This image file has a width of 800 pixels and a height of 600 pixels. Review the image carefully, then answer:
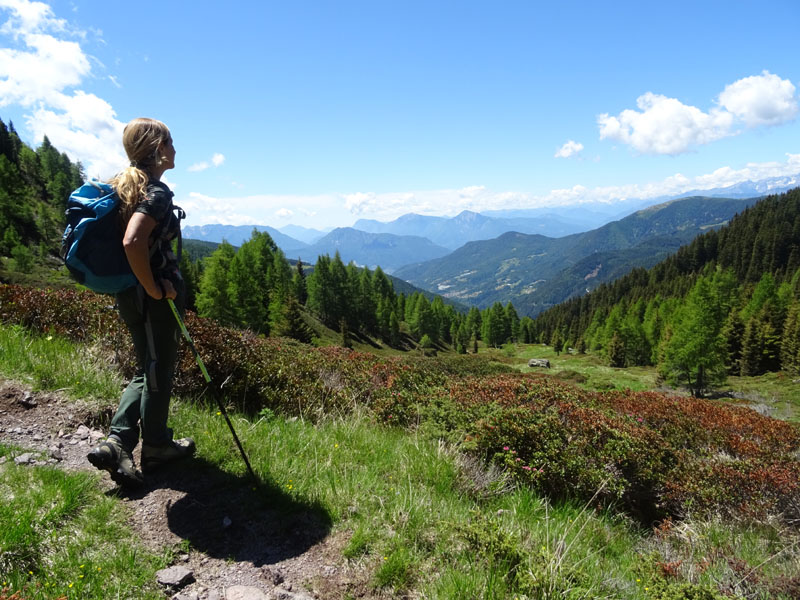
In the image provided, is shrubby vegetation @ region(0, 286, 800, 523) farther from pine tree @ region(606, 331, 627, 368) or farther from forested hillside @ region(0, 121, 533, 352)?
pine tree @ region(606, 331, 627, 368)

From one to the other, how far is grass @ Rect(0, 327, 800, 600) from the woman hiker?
332 mm

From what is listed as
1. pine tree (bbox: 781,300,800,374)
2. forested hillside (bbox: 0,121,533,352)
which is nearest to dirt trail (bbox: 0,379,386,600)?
forested hillside (bbox: 0,121,533,352)

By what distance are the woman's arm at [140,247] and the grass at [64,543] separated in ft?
5.15

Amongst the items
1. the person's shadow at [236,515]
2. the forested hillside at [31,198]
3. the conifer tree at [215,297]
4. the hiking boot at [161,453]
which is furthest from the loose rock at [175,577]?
the forested hillside at [31,198]

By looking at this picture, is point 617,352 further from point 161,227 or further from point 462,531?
point 161,227

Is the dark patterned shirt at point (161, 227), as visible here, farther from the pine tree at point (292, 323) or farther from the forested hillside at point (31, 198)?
the forested hillside at point (31, 198)

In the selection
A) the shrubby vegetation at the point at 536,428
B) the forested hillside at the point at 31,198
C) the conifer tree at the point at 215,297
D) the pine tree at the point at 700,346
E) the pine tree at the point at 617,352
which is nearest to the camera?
the shrubby vegetation at the point at 536,428

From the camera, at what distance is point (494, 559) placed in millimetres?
2682

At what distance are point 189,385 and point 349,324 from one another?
6602 centimetres

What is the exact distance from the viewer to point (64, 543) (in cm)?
247

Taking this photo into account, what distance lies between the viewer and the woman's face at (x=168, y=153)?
10.5 ft

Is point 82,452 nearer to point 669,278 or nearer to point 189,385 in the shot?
point 189,385

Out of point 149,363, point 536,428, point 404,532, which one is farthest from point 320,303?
point 404,532

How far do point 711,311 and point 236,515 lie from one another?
39.3 metres
